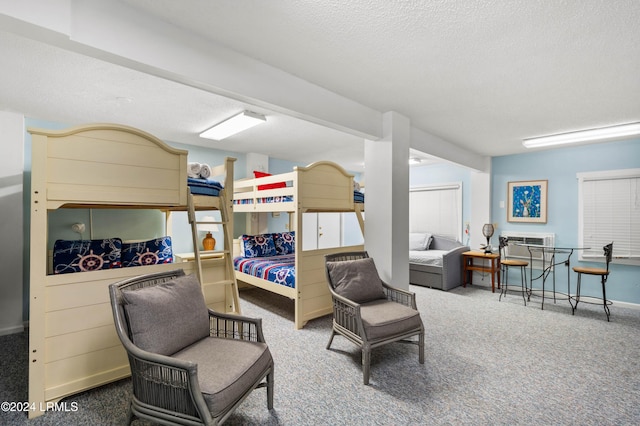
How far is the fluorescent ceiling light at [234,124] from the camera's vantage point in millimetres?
3447

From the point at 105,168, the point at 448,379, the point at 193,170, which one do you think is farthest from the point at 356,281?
the point at 105,168

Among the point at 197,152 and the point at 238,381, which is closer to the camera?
the point at 238,381

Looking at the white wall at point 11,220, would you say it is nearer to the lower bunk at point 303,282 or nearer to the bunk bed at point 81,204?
the bunk bed at point 81,204

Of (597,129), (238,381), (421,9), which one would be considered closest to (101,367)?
(238,381)

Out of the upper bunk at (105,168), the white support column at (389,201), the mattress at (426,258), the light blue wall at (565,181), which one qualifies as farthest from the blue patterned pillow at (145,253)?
the light blue wall at (565,181)

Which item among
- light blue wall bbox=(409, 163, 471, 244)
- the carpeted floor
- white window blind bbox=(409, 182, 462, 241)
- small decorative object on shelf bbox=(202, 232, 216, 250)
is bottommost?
the carpeted floor

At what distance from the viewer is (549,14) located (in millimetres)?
1781

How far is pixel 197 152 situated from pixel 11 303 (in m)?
2.91

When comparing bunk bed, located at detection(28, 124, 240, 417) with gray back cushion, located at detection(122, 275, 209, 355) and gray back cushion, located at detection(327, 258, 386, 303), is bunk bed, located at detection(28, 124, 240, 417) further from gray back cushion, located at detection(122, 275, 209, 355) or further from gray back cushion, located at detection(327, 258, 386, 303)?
gray back cushion, located at detection(327, 258, 386, 303)

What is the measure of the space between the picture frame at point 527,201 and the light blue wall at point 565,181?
0.23ft

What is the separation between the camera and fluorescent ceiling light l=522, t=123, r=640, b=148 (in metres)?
3.82

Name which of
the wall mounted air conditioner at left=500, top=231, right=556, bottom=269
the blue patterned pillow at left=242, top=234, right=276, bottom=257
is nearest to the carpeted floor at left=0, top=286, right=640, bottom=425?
the blue patterned pillow at left=242, top=234, right=276, bottom=257

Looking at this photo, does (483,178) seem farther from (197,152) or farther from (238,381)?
(238,381)

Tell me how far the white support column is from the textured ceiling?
1.05 ft
